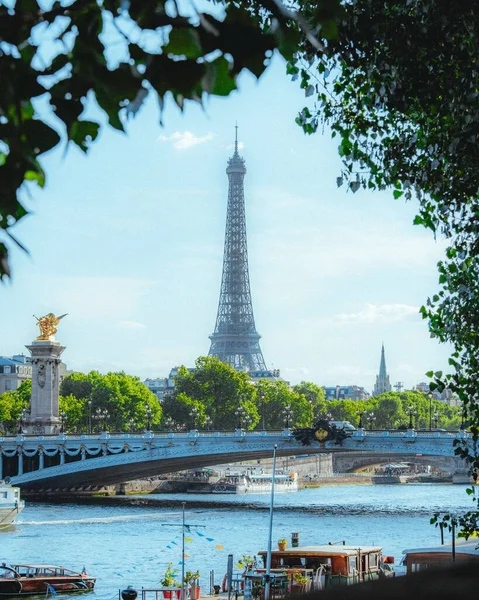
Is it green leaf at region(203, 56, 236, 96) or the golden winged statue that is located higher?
the golden winged statue

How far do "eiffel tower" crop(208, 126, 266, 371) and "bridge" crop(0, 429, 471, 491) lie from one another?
9225 cm

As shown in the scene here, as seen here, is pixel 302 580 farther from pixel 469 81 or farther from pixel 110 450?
pixel 110 450

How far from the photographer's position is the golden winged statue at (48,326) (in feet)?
288

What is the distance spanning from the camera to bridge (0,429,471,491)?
70.0m

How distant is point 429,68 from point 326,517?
186ft

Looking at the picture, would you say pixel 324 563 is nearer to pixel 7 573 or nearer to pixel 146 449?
pixel 7 573

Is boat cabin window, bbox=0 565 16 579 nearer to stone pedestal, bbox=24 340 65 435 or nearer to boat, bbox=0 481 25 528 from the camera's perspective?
boat, bbox=0 481 25 528

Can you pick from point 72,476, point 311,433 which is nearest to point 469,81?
point 311,433

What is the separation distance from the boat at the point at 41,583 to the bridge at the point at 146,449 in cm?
3205

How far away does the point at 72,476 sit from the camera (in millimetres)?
77625

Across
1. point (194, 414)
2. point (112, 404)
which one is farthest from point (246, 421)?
point (112, 404)

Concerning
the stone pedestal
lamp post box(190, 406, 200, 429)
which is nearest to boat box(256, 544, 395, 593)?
the stone pedestal

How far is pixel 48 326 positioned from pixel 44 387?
4476mm

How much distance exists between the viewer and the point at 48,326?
88.7 meters
